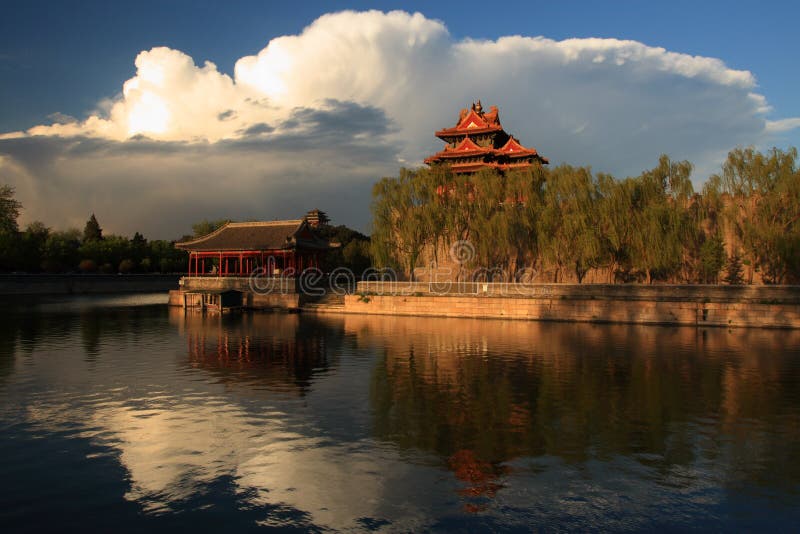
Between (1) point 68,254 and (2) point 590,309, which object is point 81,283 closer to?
(1) point 68,254

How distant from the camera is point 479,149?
40406 millimetres

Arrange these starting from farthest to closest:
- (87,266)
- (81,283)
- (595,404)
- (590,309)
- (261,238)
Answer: (87,266), (81,283), (261,238), (590,309), (595,404)

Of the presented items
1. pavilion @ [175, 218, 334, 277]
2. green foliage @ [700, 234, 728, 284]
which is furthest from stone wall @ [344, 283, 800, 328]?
pavilion @ [175, 218, 334, 277]

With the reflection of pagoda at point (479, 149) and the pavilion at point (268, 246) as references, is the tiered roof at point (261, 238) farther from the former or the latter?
the reflection of pagoda at point (479, 149)

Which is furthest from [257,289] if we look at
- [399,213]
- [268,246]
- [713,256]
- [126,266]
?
[126,266]

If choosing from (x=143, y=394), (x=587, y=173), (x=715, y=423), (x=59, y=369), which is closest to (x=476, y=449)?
(x=715, y=423)

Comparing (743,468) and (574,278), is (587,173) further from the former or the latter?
(743,468)

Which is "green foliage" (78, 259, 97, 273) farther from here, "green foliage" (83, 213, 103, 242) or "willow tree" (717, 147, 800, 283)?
"willow tree" (717, 147, 800, 283)

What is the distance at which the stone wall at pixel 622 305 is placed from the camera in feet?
78.0

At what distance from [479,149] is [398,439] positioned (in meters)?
33.9

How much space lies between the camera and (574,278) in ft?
106

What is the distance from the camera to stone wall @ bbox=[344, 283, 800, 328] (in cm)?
2379

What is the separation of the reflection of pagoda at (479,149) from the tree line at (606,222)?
8.02m

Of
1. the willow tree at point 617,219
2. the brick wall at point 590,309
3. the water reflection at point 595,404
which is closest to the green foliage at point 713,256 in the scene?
the willow tree at point 617,219
